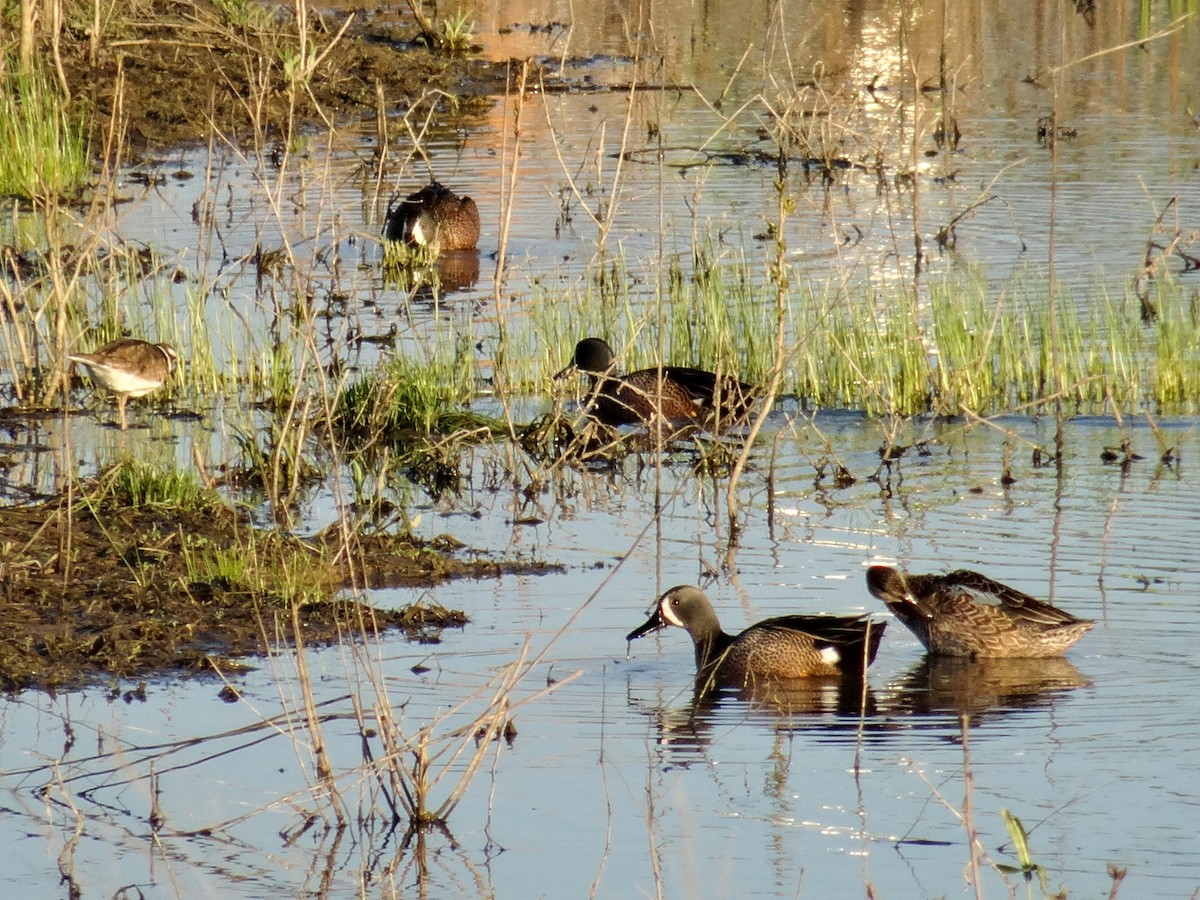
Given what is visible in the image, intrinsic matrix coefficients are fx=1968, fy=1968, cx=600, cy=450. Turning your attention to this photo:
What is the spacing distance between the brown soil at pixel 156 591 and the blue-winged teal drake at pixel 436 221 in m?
6.92

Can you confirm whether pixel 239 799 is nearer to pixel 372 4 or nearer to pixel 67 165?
pixel 67 165

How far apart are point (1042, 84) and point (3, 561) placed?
1724cm

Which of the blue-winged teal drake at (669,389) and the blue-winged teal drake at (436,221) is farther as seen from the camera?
the blue-winged teal drake at (436,221)

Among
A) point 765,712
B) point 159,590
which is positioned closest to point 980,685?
point 765,712

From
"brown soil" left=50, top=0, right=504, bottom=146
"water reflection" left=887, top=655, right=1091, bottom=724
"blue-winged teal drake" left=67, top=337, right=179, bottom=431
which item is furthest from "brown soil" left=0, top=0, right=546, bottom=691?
"brown soil" left=50, top=0, right=504, bottom=146

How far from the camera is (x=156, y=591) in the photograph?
7617 mm

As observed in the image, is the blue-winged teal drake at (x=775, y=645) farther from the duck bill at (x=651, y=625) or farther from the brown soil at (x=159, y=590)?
the brown soil at (x=159, y=590)

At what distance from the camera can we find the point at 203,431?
1076cm

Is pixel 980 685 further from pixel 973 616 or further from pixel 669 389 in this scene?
pixel 669 389

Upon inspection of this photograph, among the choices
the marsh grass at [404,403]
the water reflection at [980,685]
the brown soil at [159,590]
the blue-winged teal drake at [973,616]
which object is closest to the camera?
the water reflection at [980,685]

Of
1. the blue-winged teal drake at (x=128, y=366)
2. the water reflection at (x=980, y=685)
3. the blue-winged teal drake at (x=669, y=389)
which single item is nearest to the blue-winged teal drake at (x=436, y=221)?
the blue-winged teal drake at (x=669, y=389)

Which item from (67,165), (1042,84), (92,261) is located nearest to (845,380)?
(92,261)

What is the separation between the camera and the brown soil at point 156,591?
701cm

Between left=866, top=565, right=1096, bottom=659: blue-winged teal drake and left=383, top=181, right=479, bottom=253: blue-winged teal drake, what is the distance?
819cm
